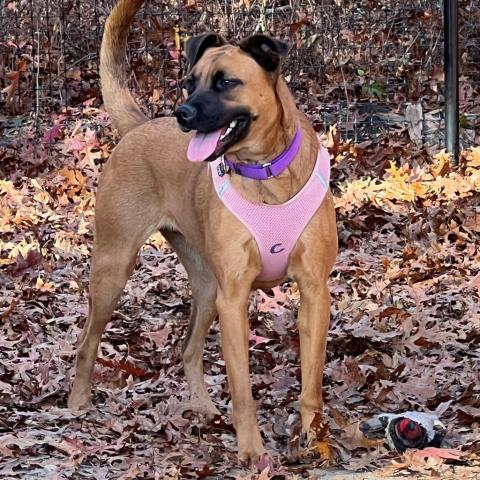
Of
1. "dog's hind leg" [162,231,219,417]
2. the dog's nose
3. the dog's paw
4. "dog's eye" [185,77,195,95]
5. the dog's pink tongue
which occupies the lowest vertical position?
the dog's paw

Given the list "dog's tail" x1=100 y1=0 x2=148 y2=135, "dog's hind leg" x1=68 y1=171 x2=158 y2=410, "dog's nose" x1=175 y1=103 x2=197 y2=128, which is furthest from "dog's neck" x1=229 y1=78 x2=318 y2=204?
"dog's tail" x1=100 y1=0 x2=148 y2=135

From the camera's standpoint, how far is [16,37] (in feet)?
37.5

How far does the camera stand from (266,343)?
5961 millimetres

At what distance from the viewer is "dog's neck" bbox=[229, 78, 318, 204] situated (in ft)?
14.9

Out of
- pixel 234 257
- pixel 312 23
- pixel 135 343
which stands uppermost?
pixel 312 23

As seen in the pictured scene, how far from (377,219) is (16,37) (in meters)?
4.94

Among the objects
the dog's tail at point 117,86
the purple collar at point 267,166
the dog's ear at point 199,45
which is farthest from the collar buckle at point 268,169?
the dog's tail at point 117,86

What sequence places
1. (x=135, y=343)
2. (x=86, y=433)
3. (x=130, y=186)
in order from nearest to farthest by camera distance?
1. (x=86, y=433)
2. (x=130, y=186)
3. (x=135, y=343)

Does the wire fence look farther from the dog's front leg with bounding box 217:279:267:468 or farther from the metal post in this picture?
the dog's front leg with bounding box 217:279:267:468

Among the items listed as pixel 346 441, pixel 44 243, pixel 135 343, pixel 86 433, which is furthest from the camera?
pixel 44 243

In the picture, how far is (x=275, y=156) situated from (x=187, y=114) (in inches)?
17.4

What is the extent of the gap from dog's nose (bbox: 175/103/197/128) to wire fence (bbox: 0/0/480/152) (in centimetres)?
642

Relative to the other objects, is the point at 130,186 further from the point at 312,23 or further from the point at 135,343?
the point at 312,23

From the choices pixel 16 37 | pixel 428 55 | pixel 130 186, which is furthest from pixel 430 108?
pixel 130 186
